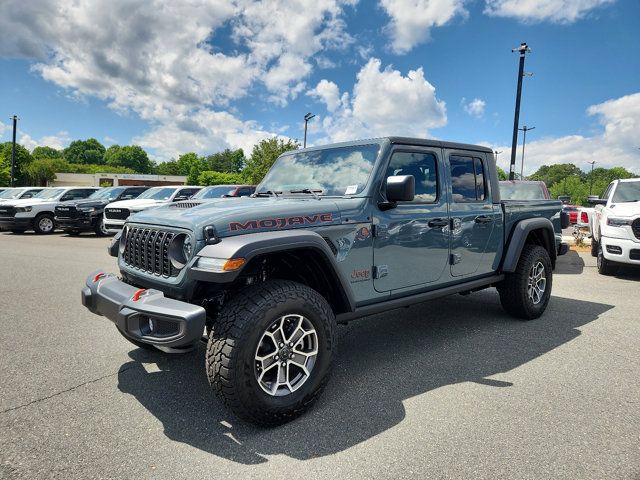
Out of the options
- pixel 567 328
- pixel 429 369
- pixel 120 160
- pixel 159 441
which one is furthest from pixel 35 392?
pixel 120 160

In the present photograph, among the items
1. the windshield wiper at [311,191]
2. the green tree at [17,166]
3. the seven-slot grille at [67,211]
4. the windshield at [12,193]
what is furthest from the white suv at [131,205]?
the green tree at [17,166]

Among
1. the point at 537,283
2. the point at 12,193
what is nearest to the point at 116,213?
the point at 12,193

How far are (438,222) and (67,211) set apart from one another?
48.5 feet

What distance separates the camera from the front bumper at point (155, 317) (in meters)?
2.48

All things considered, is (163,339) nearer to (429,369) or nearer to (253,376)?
(253,376)

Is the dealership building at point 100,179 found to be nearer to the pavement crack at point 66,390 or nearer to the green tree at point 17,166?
the green tree at point 17,166

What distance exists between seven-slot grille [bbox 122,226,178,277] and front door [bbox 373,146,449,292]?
5.02 ft

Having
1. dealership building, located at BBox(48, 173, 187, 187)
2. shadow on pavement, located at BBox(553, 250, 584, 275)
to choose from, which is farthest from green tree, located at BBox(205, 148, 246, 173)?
Result: shadow on pavement, located at BBox(553, 250, 584, 275)

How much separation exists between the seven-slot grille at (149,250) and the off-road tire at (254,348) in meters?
0.55

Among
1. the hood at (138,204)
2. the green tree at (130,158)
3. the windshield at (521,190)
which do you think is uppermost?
the green tree at (130,158)

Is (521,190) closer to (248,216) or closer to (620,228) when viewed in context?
(620,228)

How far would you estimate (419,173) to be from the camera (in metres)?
3.96

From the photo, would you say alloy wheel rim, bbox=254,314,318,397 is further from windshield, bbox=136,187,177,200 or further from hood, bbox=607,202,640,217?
windshield, bbox=136,187,177,200

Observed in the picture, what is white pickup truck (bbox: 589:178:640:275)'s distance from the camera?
24.5 ft
